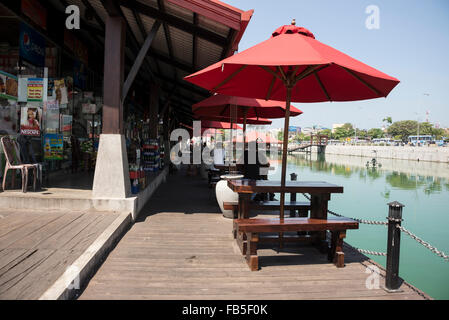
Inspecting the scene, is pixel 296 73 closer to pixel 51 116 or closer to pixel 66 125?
pixel 51 116

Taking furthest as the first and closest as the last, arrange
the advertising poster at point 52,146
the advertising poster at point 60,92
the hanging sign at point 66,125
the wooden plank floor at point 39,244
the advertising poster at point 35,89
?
the hanging sign at point 66,125 < the advertising poster at point 60,92 < the advertising poster at point 52,146 < the advertising poster at point 35,89 < the wooden plank floor at point 39,244

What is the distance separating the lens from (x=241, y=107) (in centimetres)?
743

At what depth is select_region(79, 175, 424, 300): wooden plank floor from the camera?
297 cm

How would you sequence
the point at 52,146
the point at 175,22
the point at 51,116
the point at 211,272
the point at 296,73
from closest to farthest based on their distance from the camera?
the point at 211,272, the point at 296,73, the point at 175,22, the point at 52,146, the point at 51,116

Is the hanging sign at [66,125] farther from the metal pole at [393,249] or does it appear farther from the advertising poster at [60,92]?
the metal pole at [393,249]

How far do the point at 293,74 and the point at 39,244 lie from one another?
12.2 feet

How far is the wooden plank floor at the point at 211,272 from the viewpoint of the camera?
9.73 feet

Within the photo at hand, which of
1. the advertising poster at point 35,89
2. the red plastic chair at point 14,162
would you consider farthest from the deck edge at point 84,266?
the advertising poster at point 35,89

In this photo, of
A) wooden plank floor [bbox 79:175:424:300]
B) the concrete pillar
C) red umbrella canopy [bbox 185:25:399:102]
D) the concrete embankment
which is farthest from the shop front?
the concrete embankment

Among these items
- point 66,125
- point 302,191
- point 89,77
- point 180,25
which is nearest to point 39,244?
point 302,191

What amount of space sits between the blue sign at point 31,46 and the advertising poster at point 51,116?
1.02 meters

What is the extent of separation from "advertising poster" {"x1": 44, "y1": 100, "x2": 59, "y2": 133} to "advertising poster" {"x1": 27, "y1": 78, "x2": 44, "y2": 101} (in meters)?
0.84

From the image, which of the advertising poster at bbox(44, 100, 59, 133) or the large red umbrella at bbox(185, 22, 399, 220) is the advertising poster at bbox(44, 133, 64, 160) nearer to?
the advertising poster at bbox(44, 100, 59, 133)
